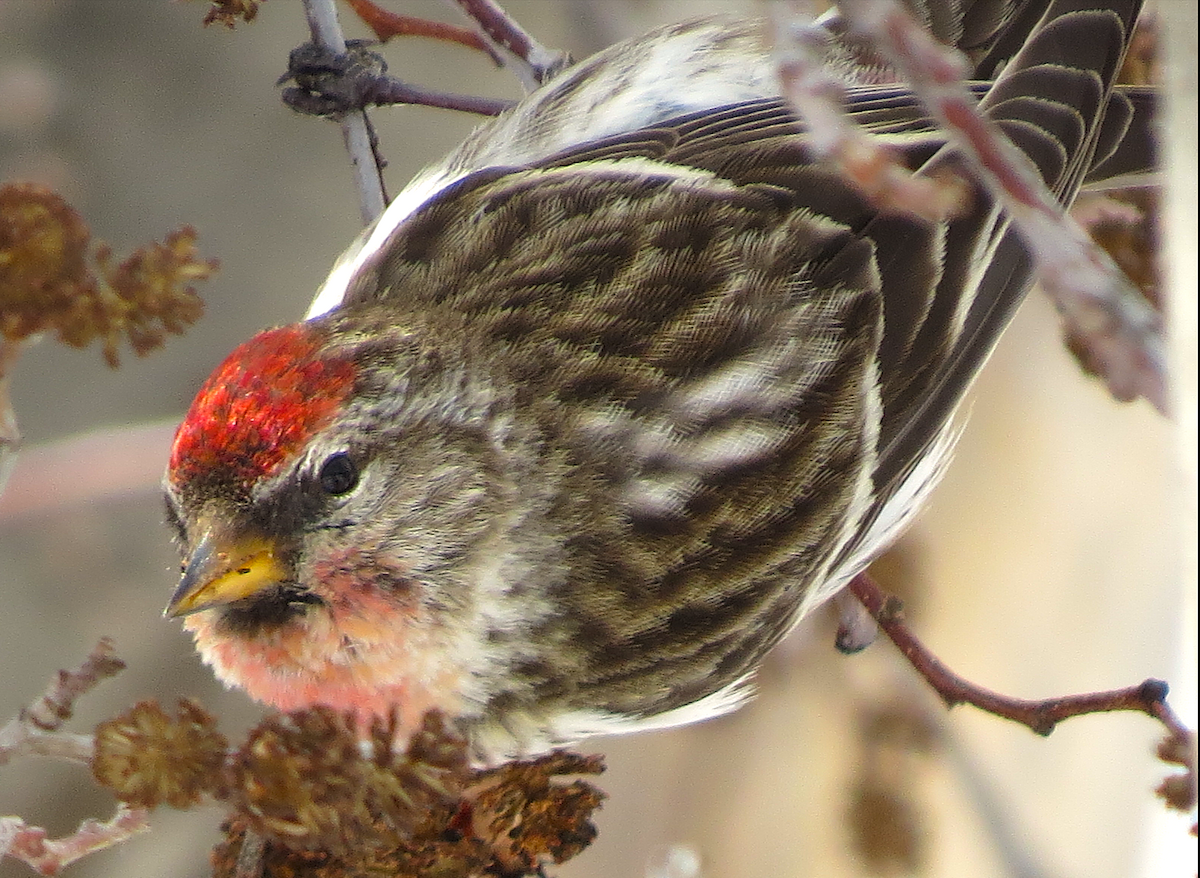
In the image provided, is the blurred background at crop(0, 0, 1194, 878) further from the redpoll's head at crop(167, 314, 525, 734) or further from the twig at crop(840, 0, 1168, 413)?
the twig at crop(840, 0, 1168, 413)

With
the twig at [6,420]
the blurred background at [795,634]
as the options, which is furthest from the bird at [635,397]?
the blurred background at [795,634]

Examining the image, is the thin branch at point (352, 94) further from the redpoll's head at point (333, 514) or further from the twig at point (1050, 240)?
the twig at point (1050, 240)

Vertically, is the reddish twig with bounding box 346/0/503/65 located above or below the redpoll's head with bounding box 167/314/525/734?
above

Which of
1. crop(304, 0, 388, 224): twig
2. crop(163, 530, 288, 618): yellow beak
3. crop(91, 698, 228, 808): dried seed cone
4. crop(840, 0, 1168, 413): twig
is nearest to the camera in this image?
crop(840, 0, 1168, 413): twig

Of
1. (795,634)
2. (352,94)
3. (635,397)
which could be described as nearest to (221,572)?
(635,397)

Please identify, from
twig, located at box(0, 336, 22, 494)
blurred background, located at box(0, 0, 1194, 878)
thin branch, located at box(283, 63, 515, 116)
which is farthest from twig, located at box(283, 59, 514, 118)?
twig, located at box(0, 336, 22, 494)

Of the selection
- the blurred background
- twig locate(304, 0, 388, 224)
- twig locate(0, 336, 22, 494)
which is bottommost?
the blurred background

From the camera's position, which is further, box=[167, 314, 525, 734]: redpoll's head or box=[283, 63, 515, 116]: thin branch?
box=[283, 63, 515, 116]: thin branch

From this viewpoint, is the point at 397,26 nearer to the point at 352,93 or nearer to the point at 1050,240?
the point at 352,93
